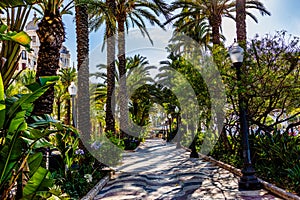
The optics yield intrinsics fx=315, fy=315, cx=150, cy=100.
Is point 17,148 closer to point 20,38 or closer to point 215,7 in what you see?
point 20,38

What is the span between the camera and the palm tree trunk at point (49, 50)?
6.60 metres

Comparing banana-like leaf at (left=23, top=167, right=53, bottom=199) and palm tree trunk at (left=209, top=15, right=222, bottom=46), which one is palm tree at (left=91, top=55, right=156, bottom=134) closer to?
palm tree trunk at (left=209, top=15, right=222, bottom=46)

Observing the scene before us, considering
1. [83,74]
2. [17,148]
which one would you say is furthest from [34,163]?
[83,74]

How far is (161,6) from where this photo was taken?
1842 centimetres

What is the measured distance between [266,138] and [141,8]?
15.2m

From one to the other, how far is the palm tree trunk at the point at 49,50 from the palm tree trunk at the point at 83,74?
425 centimetres

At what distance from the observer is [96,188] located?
840 cm

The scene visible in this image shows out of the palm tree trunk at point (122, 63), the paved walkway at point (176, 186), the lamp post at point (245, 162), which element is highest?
the palm tree trunk at point (122, 63)

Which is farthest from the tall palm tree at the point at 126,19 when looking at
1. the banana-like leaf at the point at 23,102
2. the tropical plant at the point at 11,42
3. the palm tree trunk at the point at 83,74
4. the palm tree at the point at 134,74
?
the banana-like leaf at the point at 23,102

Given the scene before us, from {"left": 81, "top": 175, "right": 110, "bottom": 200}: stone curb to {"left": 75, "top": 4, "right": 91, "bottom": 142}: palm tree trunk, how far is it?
1909 mm

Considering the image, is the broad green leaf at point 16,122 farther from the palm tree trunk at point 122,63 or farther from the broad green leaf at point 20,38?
the palm tree trunk at point 122,63

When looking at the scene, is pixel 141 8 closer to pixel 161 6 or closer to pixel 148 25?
pixel 148 25

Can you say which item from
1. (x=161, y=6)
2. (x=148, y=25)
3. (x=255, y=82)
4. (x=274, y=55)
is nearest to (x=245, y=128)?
(x=255, y=82)

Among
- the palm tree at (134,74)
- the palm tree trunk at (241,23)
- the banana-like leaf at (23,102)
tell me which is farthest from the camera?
the palm tree at (134,74)
